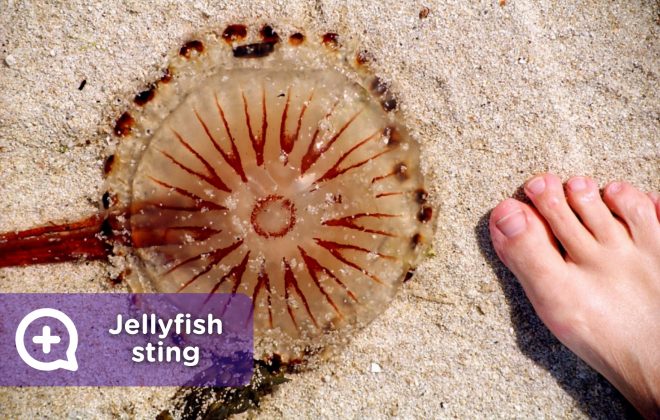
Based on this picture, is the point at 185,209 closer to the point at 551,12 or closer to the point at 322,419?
the point at 322,419

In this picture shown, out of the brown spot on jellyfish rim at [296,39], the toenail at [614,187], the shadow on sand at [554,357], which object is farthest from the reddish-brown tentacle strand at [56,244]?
the toenail at [614,187]

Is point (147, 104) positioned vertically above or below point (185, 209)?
above

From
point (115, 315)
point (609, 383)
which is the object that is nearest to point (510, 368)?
point (609, 383)

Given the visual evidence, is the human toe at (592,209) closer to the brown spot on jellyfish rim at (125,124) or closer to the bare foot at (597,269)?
the bare foot at (597,269)

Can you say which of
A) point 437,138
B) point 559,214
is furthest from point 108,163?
point 559,214

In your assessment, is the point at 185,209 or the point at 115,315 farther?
the point at 115,315
